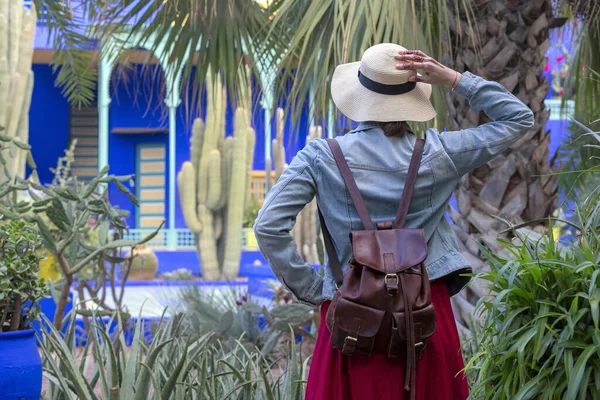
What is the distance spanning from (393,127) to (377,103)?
0.27 ft

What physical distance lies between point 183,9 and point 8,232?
1.87m

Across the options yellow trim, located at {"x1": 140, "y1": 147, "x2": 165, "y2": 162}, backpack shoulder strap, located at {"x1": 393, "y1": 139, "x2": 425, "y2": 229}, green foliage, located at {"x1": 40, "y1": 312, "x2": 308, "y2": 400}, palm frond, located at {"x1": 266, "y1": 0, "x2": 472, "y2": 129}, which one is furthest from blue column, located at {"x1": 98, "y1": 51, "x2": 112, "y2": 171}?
backpack shoulder strap, located at {"x1": 393, "y1": 139, "x2": 425, "y2": 229}

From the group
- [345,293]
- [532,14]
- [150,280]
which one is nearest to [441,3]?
[532,14]

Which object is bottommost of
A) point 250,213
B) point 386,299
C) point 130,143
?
point 250,213

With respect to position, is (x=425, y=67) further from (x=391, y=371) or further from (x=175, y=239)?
(x=175, y=239)

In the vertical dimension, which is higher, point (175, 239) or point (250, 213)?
point (250, 213)

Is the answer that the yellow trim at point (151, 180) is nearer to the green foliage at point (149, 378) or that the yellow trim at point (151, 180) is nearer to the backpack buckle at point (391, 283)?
the green foliage at point (149, 378)

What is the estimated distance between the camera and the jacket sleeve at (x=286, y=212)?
2.41 meters

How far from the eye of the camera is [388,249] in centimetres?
229

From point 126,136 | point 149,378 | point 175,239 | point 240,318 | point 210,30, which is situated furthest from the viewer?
point 126,136

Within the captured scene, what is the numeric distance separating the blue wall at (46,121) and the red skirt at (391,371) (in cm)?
1598

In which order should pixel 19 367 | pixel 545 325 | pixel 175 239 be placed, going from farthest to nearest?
1. pixel 175 239
2. pixel 19 367
3. pixel 545 325

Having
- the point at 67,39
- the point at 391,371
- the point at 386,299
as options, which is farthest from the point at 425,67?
the point at 67,39

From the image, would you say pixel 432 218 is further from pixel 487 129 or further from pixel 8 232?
pixel 8 232
